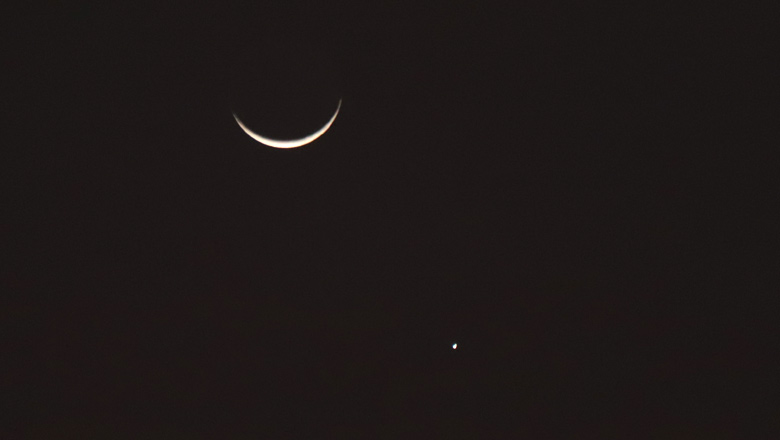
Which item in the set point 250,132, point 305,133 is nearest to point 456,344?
point 305,133

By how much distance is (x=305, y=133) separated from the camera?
4.23 metres

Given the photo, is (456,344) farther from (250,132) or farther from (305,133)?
(250,132)

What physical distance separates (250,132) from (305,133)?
50 cm

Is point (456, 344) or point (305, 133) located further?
point (456, 344)

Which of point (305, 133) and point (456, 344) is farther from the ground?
point (305, 133)

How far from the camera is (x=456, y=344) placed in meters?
4.50

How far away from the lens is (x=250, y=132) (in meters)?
4.30

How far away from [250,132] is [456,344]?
2665 millimetres

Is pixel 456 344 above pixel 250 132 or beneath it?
beneath
